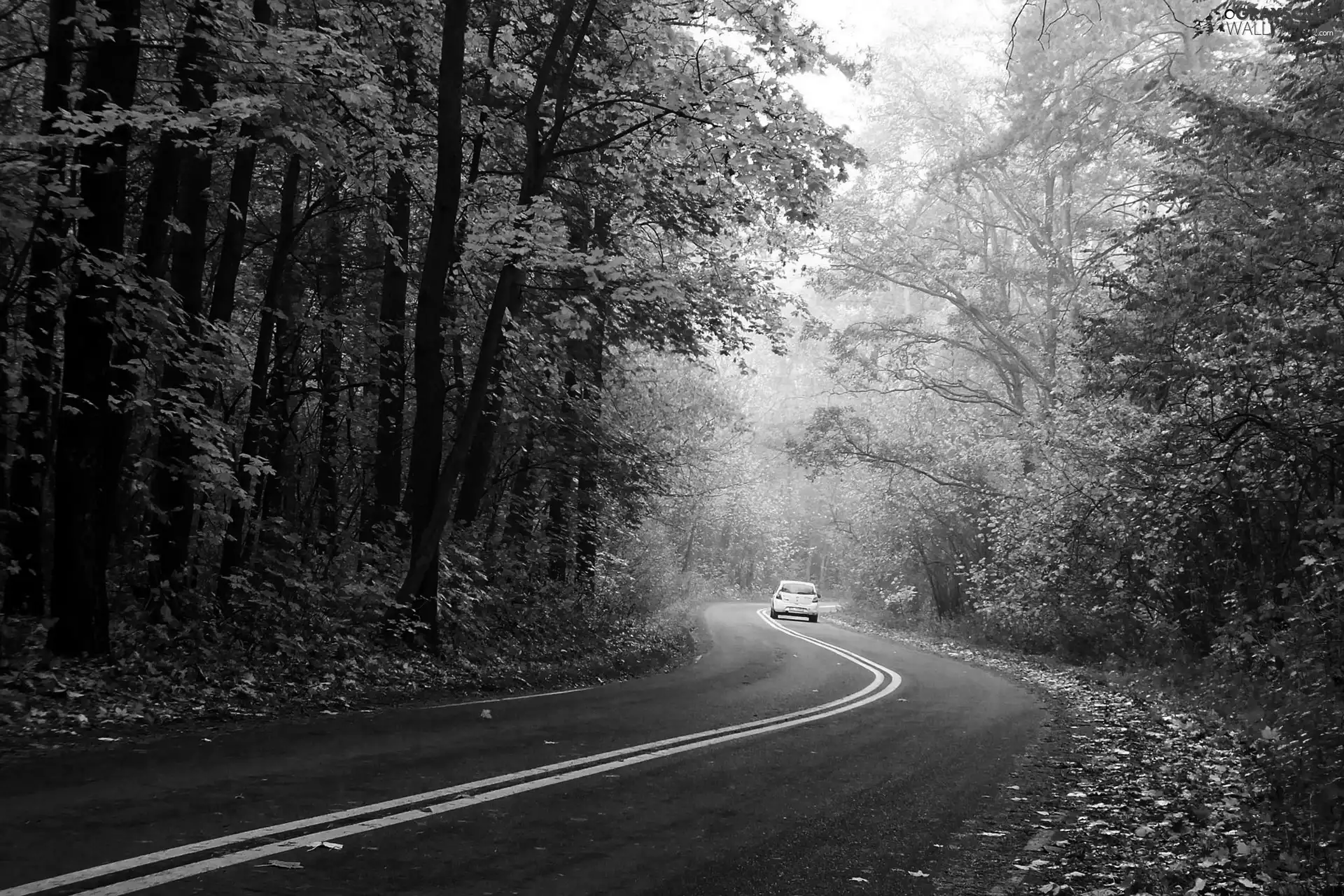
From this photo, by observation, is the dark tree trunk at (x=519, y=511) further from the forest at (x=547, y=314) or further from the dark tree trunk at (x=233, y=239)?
the dark tree trunk at (x=233, y=239)

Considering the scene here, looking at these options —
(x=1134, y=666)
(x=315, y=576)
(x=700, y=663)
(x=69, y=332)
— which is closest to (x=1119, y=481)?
(x=1134, y=666)

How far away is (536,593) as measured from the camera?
18.9 metres

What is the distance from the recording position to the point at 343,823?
5.43 meters

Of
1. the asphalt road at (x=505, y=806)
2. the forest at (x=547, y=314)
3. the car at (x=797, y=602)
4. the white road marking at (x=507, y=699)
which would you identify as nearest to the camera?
the asphalt road at (x=505, y=806)

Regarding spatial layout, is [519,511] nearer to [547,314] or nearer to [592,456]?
[592,456]

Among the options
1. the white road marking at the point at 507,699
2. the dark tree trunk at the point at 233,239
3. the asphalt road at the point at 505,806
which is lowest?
the white road marking at the point at 507,699

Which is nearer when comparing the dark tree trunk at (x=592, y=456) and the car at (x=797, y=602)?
the dark tree trunk at (x=592, y=456)

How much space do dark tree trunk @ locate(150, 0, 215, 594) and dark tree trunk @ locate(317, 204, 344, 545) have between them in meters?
2.73

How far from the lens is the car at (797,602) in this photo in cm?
4078

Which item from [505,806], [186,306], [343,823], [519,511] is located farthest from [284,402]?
[343,823]

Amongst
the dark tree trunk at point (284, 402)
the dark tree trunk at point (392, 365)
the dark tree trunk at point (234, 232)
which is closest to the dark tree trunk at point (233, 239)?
the dark tree trunk at point (234, 232)

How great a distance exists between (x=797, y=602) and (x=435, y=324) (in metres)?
30.1

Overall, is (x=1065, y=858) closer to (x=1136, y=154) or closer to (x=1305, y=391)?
(x=1305, y=391)

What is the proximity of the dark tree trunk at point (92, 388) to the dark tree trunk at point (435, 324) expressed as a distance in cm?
433
